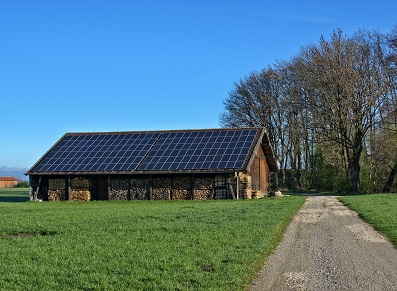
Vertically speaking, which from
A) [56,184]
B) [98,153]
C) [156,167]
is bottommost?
[56,184]

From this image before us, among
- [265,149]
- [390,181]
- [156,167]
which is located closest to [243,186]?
[156,167]

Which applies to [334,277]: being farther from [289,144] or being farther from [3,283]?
[289,144]

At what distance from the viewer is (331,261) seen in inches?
372

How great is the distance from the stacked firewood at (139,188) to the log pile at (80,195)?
3.48 m

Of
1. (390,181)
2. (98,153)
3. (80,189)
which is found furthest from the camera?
(390,181)

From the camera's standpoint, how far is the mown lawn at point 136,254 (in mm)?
7570

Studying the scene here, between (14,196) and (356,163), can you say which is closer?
(356,163)

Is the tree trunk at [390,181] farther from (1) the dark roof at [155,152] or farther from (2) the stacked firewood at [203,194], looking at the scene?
(2) the stacked firewood at [203,194]

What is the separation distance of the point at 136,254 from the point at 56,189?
2769 cm

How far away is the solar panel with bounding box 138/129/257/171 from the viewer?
32875 mm

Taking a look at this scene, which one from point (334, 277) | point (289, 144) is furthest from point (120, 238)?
point (289, 144)

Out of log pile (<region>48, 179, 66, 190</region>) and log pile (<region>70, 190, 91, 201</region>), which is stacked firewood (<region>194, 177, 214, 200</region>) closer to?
log pile (<region>70, 190, 91, 201</region>)

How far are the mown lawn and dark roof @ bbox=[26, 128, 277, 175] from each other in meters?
17.2

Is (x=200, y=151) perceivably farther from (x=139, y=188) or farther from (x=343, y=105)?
(x=343, y=105)
